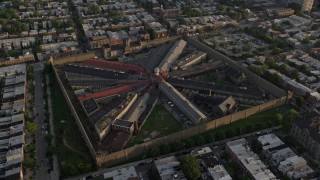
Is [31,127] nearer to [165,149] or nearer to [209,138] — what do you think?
[165,149]

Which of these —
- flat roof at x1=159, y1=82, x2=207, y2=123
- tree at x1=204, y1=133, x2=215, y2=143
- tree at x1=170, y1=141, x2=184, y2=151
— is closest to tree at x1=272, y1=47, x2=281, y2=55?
flat roof at x1=159, y1=82, x2=207, y2=123

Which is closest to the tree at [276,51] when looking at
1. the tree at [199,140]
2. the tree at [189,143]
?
the tree at [199,140]

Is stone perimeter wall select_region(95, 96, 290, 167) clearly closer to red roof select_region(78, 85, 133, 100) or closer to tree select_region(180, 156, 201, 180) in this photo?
tree select_region(180, 156, 201, 180)

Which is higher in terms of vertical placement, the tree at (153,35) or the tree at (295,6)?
the tree at (295,6)

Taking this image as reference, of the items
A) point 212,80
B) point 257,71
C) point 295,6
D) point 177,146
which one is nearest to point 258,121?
point 257,71

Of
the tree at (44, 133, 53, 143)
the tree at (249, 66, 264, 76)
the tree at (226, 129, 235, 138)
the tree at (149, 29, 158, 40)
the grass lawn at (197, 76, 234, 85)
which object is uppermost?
the tree at (149, 29, 158, 40)

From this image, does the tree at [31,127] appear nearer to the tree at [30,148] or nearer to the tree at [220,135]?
the tree at [30,148]
